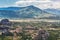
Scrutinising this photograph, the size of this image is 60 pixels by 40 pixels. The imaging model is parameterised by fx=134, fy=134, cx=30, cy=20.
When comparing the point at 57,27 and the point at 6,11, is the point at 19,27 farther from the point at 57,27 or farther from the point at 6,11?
the point at 57,27

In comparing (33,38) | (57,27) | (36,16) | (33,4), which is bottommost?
(33,38)

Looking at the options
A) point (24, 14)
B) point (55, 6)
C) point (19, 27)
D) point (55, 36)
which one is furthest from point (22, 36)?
point (55, 6)

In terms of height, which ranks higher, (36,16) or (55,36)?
(36,16)

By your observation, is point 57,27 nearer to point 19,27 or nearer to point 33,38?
point 33,38

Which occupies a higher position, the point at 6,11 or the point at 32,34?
the point at 6,11

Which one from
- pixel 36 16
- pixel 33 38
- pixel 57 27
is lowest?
pixel 33 38

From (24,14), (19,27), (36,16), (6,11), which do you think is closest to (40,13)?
(36,16)
